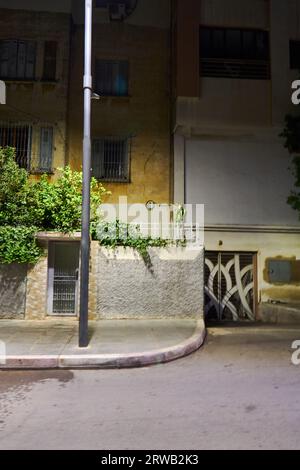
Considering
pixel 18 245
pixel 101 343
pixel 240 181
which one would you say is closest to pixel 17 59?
pixel 18 245

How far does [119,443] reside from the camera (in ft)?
12.0

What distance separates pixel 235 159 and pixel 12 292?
7.96 metres

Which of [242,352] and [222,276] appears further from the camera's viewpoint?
[222,276]

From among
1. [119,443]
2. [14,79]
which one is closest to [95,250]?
[119,443]

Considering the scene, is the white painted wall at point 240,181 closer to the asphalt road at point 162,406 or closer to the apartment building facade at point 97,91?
the apartment building facade at point 97,91

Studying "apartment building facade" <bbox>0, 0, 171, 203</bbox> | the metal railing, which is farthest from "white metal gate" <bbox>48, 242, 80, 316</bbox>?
the metal railing

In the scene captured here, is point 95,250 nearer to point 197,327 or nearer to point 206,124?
point 197,327

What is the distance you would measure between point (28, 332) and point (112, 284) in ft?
7.55

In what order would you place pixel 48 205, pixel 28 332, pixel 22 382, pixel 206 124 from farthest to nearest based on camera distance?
1. pixel 206 124
2. pixel 48 205
3. pixel 28 332
4. pixel 22 382

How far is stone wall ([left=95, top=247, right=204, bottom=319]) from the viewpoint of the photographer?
9.54 metres

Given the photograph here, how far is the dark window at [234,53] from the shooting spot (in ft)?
42.5

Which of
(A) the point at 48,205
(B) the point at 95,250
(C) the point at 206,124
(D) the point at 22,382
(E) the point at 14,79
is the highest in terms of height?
(E) the point at 14,79

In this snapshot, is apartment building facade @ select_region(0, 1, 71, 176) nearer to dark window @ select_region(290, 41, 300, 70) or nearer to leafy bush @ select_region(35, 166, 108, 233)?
leafy bush @ select_region(35, 166, 108, 233)

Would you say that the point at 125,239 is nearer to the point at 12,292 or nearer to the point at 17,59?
the point at 12,292
